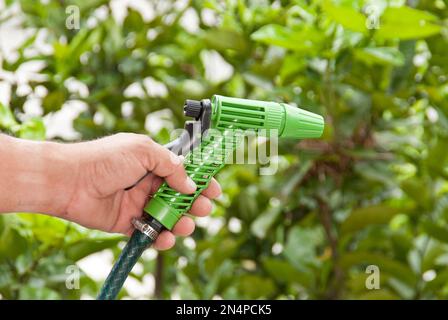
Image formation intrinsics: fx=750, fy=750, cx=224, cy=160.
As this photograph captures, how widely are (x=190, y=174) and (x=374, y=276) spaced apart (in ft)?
1.67

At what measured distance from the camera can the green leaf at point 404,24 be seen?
0.97 meters

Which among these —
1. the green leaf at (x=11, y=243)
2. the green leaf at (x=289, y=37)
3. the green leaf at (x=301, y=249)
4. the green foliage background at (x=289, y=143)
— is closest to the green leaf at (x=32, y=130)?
the green foliage background at (x=289, y=143)

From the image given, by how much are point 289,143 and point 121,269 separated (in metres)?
0.52

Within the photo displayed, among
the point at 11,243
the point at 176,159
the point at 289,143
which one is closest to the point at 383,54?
the point at 289,143

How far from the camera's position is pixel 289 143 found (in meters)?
1.15

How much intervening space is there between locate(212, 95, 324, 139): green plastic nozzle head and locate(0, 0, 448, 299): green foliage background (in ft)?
0.98

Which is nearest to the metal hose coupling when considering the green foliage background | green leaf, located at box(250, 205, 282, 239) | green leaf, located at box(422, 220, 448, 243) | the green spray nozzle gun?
the green spray nozzle gun

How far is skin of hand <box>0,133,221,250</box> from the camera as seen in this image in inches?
28.8

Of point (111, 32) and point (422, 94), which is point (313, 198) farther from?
point (111, 32)

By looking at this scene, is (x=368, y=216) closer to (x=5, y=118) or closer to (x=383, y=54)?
(x=383, y=54)

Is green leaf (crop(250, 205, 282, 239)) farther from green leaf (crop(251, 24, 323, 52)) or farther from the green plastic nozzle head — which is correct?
the green plastic nozzle head

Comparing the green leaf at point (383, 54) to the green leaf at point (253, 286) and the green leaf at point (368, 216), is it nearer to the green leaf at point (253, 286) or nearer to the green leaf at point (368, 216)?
the green leaf at point (368, 216)

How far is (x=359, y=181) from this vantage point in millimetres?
1188
